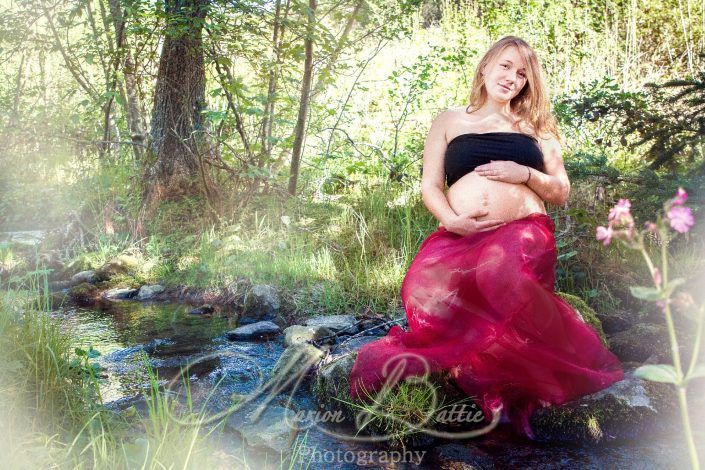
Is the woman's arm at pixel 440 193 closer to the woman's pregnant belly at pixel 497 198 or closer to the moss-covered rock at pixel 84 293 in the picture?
the woman's pregnant belly at pixel 497 198

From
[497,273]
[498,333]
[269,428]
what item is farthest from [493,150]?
[269,428]

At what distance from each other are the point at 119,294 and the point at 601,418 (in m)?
3.79

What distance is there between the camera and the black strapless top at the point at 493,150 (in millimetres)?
2752

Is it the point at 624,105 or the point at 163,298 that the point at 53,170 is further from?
the point at 624,105

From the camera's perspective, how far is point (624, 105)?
12.2ft

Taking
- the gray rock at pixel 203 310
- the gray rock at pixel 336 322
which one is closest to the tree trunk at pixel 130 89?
the gray rock at pixel 203 310

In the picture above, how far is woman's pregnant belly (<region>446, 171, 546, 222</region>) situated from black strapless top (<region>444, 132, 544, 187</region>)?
75 millimetres

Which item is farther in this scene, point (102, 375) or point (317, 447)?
point (102, 375)

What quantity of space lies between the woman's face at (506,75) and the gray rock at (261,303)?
7.74 feet

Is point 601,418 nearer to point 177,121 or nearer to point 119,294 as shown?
point 119,294

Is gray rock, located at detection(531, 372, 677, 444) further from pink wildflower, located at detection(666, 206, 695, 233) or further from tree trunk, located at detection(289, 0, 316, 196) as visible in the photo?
tree trunk, located at detection(289, 0, 316, 196)

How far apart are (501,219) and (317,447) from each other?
117 centimetres

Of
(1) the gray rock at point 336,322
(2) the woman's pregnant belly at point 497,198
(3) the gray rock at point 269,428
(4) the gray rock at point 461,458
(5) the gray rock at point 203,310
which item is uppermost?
(2) the woman's pregnant belly at point 497,198

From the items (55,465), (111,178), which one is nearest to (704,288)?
(55,465)
